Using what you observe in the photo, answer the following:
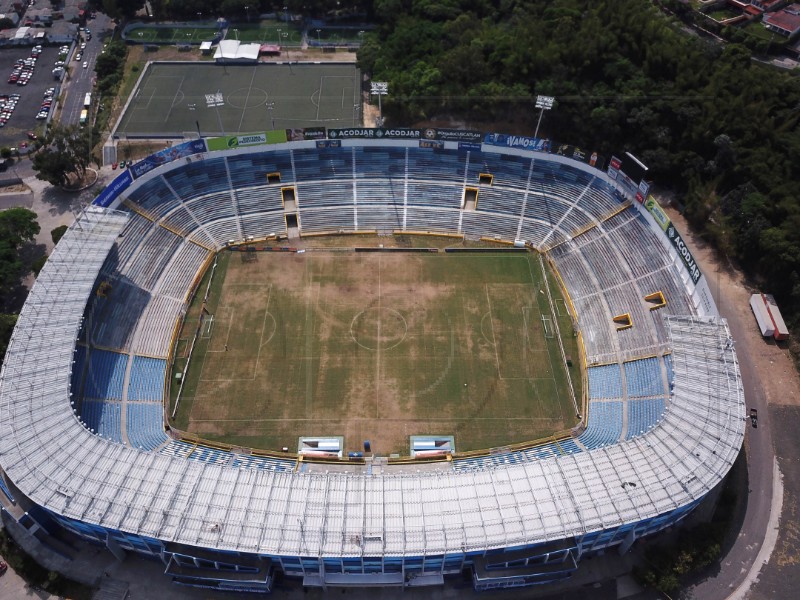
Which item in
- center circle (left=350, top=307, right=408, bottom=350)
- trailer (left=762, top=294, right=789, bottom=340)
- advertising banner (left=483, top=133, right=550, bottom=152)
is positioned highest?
advertising banner (left=483, top=133, right=550, bottom=152)

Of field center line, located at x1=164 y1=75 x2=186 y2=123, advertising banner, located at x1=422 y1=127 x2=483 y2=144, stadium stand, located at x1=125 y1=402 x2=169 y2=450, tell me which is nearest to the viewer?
stadium stand, located at x1=125 y1=402 x2=169 y2=450

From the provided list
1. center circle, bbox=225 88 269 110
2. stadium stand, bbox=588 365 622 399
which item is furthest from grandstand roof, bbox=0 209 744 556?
center circle, bbox=225 88 269 110

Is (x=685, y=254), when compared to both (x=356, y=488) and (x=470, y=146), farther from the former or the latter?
(x=356, y=488)

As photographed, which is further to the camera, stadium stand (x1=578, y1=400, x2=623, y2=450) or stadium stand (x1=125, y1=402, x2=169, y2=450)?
stadium stand (x1=578, y1=400, x2=623, y2=450)

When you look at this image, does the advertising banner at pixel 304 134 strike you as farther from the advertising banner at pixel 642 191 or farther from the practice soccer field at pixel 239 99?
the advertising banner at pixel 642 191

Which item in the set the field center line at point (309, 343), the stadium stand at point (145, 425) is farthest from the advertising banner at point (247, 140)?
the stadium stand at point (145, 425)

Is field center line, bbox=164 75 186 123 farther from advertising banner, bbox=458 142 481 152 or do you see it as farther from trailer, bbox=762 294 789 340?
trailer, bbox=762 294 789 340

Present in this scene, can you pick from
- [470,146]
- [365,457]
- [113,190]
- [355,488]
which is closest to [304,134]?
[470,146]
